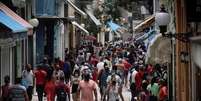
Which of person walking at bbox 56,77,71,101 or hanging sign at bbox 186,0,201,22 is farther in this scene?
person walking at bbox 56,77,71,101

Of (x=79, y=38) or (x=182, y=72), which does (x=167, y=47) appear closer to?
(x=182, y=72)

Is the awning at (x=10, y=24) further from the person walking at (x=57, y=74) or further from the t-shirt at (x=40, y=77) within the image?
the t-shirt at (x=40, y=77)

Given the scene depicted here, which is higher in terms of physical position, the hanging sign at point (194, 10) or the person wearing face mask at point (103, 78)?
the hanging sign at point (194, 10)

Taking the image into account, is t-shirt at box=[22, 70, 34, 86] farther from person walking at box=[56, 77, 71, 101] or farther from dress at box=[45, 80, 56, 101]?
person walking at box=[56, 77, 71, 101]

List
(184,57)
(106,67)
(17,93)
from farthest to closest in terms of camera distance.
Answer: (106,67) → (184,57) → (17,93)

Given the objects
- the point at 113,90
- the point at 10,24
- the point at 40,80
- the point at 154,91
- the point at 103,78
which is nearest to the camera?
the point at 154,91

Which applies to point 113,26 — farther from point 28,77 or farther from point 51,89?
point 51,89

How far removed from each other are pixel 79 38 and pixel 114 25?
71.5ft

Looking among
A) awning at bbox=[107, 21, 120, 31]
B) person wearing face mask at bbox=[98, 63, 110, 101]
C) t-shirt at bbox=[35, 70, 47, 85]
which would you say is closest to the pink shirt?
t-shirt at bbox=[35, 70, 47, 85]

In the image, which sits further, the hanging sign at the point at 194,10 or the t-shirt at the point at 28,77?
the t-shirt at the point at 28,77

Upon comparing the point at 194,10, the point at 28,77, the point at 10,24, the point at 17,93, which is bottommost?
the point at 28,77

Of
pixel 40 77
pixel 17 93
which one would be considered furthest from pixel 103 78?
pixel 17 93

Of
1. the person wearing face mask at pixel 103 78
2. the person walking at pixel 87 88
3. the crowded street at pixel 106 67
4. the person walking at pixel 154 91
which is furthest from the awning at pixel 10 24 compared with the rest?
the person walking at pixel 154 91

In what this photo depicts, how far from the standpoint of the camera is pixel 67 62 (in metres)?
29.6
